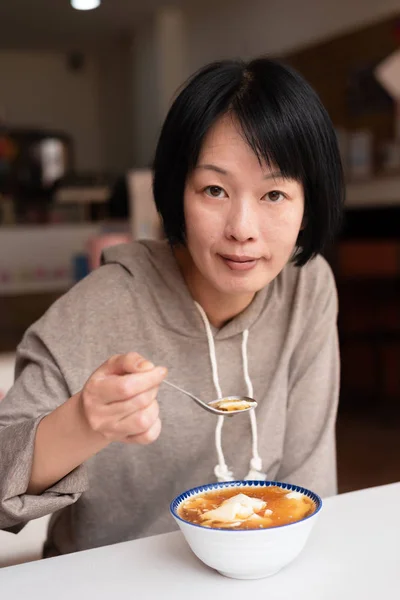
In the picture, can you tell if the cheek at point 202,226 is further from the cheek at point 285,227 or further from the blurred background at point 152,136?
the blurred background at point 152,136

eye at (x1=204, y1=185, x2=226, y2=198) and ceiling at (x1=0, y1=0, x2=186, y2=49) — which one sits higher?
ceiling at (x1=0, y1=0, x2=186, y2=49)

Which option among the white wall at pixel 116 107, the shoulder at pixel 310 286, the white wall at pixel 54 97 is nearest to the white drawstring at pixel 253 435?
the shoulder at pixel 310 286

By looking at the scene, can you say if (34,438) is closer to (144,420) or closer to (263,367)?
(144,420)

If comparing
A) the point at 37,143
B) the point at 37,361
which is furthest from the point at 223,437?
the point at 37,143

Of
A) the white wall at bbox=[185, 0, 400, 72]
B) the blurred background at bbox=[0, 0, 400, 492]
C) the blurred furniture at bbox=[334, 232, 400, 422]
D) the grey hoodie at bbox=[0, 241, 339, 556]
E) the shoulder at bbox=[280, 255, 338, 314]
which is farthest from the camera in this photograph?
the white wall at bbox=[185, 0, 400, 72]

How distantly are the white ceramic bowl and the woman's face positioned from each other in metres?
0.37

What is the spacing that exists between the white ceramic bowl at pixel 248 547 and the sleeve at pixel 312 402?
451 millimetres

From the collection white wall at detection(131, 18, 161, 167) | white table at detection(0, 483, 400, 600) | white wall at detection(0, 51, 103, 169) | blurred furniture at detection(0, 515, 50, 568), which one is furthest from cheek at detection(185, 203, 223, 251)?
white wall at detection(0, 51, 103, 169)

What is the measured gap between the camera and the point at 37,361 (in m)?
1.09

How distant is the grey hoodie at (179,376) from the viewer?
1.16m

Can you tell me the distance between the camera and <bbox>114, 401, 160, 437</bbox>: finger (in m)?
0.79

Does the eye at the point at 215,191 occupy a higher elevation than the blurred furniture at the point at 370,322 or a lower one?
higher

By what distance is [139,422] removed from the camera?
2.59 ft

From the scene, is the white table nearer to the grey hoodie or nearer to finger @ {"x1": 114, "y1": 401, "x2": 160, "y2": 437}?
finger @ {"x1": 114, "y1": 401, "x2": 160, "y2": 437}
